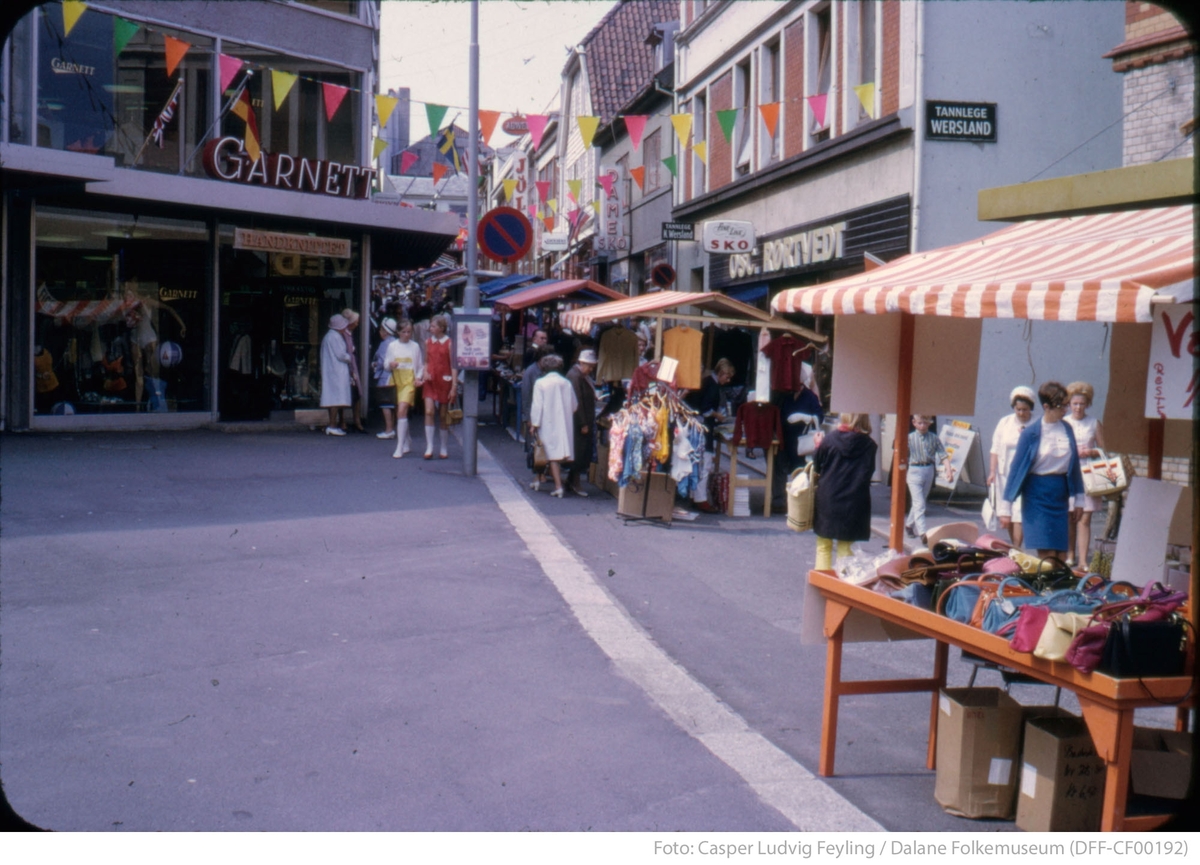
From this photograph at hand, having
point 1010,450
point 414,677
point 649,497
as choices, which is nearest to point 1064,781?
point 414,677

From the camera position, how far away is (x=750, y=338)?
22469 millimetres

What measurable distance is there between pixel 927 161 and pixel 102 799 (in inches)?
536

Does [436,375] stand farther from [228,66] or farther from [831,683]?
[831,683]

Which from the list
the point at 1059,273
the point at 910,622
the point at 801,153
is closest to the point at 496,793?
the point at 910,622

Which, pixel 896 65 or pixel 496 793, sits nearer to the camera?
pixel 496 793

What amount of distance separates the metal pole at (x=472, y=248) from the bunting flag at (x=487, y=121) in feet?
1.76

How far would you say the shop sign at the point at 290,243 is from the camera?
19156 millimetres

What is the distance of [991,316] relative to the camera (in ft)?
14.6

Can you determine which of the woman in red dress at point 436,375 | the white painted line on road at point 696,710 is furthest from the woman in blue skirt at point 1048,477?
the woman in red dress at point 436,375

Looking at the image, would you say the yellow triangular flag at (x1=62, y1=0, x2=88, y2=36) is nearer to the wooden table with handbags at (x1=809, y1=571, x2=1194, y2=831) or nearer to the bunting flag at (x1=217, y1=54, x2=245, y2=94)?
the bunting flag at (x1=217, y1=54, x2=245, y2=94)

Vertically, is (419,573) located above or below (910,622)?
below

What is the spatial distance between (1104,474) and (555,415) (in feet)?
19.9

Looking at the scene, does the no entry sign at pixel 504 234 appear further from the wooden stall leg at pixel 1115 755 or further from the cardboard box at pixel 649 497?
the wooden stall leg at pixel 1115 755

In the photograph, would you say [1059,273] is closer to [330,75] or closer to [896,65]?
[896,65]
